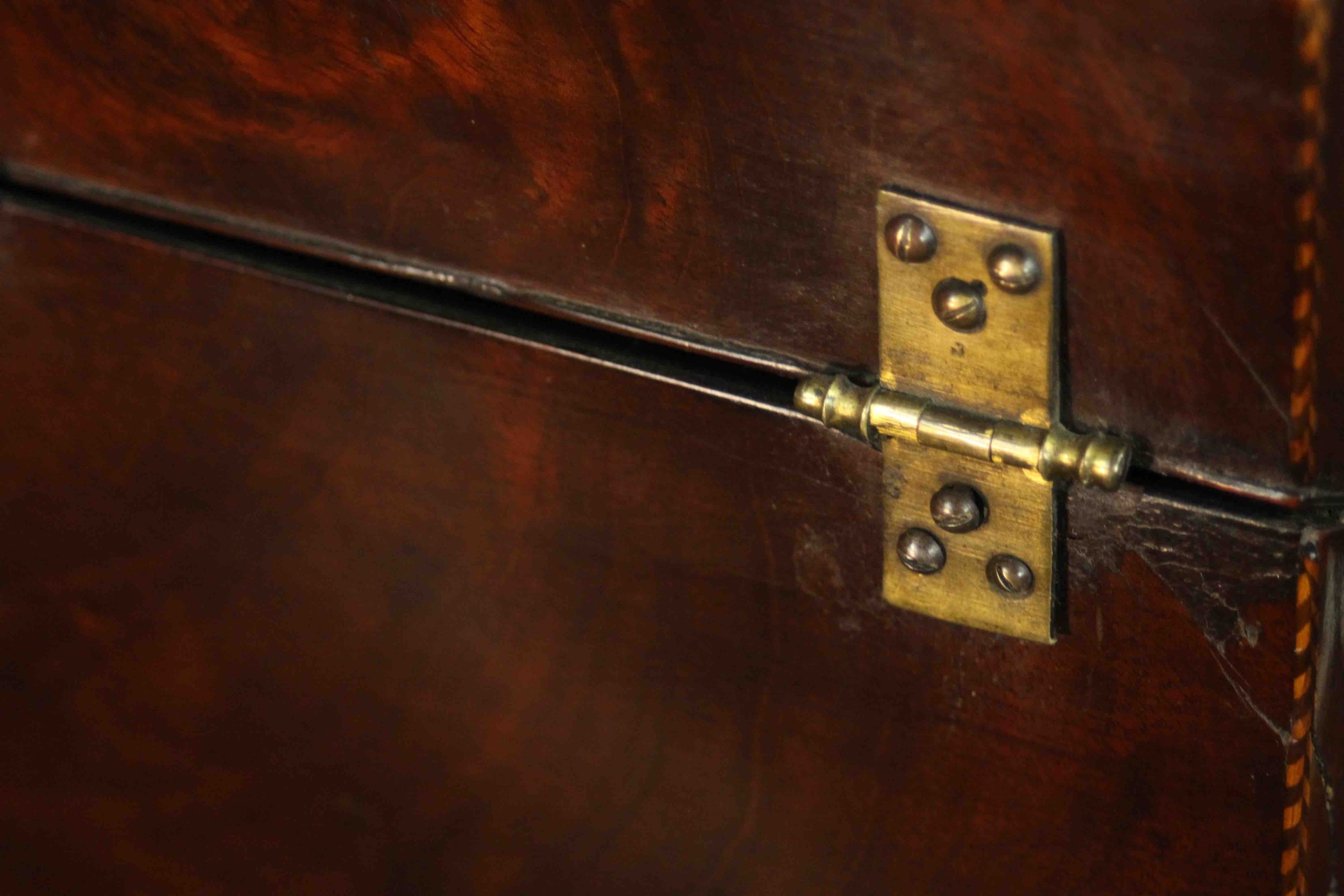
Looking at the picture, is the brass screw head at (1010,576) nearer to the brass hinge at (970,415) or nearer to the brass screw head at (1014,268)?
the brass hinge at (970,415)

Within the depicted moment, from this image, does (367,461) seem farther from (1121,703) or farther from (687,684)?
(1121,703)

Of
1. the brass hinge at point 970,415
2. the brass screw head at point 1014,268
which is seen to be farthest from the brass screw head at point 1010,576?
the brass screw head at point 1014,268

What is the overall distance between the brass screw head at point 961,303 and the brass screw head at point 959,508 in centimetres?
7

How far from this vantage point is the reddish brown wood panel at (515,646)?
675 mm

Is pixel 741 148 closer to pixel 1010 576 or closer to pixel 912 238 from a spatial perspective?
pixel 912 238

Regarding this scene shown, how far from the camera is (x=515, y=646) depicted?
0.84 meters

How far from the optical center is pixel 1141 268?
59 cm

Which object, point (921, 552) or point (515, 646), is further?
point (515, 646)

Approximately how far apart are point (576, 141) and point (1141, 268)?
0.81 feet

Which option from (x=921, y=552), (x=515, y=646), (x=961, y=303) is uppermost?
(x=961, y=303)

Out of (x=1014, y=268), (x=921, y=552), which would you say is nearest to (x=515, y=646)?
(x=921, y=552)

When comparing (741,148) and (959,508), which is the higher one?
(741,148)

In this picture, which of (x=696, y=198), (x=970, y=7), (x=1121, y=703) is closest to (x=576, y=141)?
(x=696, y=198)

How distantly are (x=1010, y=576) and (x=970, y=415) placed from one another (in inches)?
2.8
